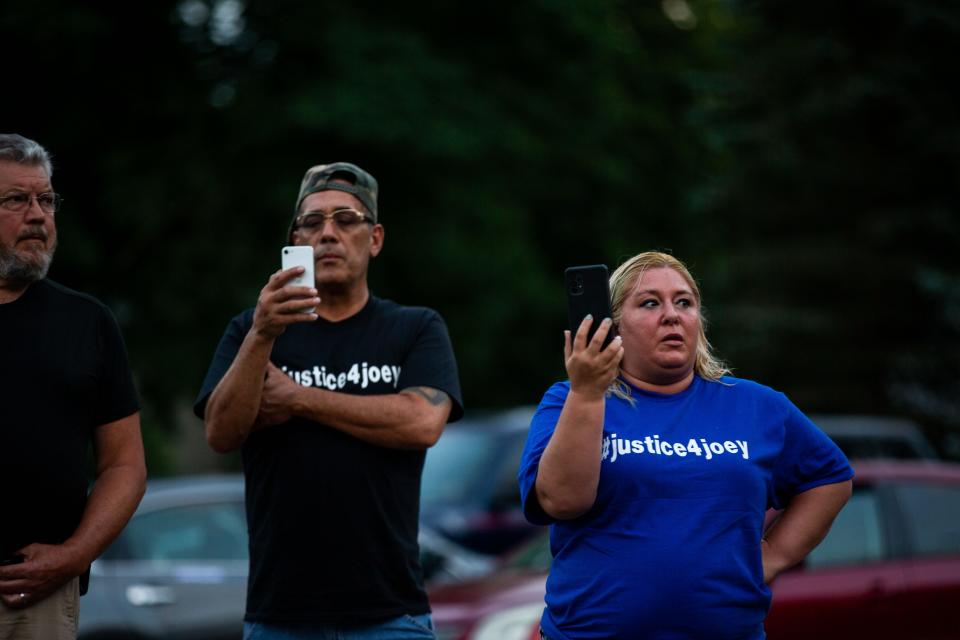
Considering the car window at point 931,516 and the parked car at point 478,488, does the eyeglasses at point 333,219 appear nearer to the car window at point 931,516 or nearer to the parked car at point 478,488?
the car window at point 931,516

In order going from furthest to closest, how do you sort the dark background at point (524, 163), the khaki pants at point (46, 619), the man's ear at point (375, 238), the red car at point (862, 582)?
the dark background at point (524, 163)
the red car at point (862, 582)
the man's ear at point (375, 238)
the khaki pants at point (46, 619)

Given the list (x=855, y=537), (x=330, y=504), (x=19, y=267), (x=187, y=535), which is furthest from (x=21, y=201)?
(x=855, y=537)

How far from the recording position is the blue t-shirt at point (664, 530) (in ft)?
11.6

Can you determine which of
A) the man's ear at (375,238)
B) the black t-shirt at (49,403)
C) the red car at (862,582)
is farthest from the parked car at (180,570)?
the black t-shirt at (49,403)

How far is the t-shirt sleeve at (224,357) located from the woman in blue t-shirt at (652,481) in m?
1.08

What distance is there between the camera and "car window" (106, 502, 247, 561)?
8.11 meters

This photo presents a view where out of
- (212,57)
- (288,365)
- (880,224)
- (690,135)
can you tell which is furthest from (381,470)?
(690,135)

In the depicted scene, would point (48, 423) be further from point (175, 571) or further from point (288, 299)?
point (175, 571)

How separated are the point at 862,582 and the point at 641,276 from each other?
12.7 ft

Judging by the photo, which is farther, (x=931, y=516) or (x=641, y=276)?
(x=931, y=516)

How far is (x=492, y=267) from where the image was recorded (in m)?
16.2

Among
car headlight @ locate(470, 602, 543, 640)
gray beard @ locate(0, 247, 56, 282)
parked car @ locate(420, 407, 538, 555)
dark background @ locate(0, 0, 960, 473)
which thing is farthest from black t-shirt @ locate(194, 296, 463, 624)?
dark background @ locate(0, 0, 960, 473)

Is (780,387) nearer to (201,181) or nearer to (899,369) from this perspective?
(899,369)

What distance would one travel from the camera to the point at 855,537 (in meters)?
7.29
